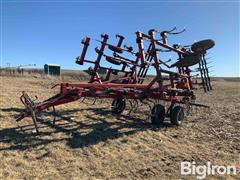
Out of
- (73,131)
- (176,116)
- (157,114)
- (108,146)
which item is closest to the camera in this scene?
(108,146)

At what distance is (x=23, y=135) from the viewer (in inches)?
325

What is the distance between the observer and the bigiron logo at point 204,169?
6.14 metres

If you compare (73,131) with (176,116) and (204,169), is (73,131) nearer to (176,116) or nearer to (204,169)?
(176,116)

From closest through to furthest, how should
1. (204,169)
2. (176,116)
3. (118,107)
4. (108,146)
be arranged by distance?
(204,169), (108,146), (176,116), (118,107)

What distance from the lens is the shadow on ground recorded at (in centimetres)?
770

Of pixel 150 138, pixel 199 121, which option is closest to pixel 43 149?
pixel 150 138

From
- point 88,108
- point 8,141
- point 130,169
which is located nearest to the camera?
point 130,169

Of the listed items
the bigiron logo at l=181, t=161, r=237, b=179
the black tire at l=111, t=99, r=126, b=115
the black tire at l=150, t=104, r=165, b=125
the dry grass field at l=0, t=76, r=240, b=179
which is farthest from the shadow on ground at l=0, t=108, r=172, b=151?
the bigiron logo at l=181, t=161, r=237, b=179

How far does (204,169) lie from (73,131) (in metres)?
3.91

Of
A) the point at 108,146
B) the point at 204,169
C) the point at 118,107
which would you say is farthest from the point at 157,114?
the point at 204,169

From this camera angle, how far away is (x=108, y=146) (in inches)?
305

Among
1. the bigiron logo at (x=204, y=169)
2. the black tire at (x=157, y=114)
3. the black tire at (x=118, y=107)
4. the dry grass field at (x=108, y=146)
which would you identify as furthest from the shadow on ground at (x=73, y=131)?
the bigiron logo at (x=204, y=169)

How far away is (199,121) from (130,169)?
19.3 feet

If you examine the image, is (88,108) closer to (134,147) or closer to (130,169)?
(134,147)
